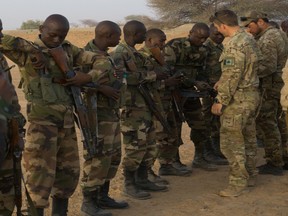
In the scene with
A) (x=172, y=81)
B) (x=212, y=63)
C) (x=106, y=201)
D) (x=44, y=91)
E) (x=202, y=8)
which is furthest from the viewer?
(x=202, y=8)

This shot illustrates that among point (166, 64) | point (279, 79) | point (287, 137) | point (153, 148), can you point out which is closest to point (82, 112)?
point (153, 148)

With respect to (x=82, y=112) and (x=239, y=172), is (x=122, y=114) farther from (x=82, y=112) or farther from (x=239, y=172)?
(x=239, y=172)

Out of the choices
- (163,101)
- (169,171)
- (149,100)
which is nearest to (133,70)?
(149,100)

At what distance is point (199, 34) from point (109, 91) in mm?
2034

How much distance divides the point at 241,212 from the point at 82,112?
1950 mm

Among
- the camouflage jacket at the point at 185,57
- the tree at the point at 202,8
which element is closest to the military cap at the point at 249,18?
the camouflage jacket at the point at 185,57

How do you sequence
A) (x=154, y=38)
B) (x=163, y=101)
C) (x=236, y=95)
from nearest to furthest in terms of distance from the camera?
(x=236, y=95) < (x=154, y=38) < (x=163, y=101)

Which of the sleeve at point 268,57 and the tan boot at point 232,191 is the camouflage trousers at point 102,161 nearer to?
the tan boot at point 232,191

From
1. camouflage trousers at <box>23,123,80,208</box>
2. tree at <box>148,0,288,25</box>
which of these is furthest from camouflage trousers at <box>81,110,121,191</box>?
tree at <box>148,0,288,25</box>

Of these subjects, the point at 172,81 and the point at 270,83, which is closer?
the point at 172,81

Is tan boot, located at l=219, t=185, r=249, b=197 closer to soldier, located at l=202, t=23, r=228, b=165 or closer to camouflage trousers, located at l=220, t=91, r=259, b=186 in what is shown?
camouflage trousers, located at l=220, t=91, r=259, b=186

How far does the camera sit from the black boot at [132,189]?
16.8 ft

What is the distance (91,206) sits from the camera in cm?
451

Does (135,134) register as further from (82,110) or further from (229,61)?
(229,61)
